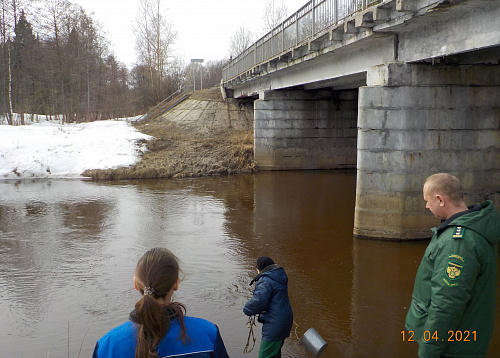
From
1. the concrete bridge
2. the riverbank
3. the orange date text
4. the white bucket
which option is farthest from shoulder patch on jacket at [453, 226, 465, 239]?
the riverbank

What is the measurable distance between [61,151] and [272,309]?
898 inches

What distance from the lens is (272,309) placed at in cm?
436

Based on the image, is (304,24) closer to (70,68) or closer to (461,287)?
(461,287)

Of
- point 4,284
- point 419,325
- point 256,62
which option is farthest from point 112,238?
point 256,62

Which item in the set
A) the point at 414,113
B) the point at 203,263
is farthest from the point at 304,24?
the point at 203,263

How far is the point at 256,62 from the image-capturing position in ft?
76.3

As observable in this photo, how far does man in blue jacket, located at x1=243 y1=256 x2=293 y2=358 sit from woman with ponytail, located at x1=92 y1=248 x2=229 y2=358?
2050 millimetres

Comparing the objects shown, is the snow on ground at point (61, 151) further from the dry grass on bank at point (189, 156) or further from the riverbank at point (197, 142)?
the riverbank at point (197, 142)

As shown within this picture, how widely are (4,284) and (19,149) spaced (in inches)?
705

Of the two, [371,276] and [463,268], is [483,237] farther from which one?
[371,276]

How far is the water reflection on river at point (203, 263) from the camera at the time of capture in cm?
603

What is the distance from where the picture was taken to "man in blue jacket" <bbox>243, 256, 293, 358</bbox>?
14.2 feet

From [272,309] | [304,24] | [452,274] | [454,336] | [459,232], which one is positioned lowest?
[272,309]

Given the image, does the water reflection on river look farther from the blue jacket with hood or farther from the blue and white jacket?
the blue and white jacket
